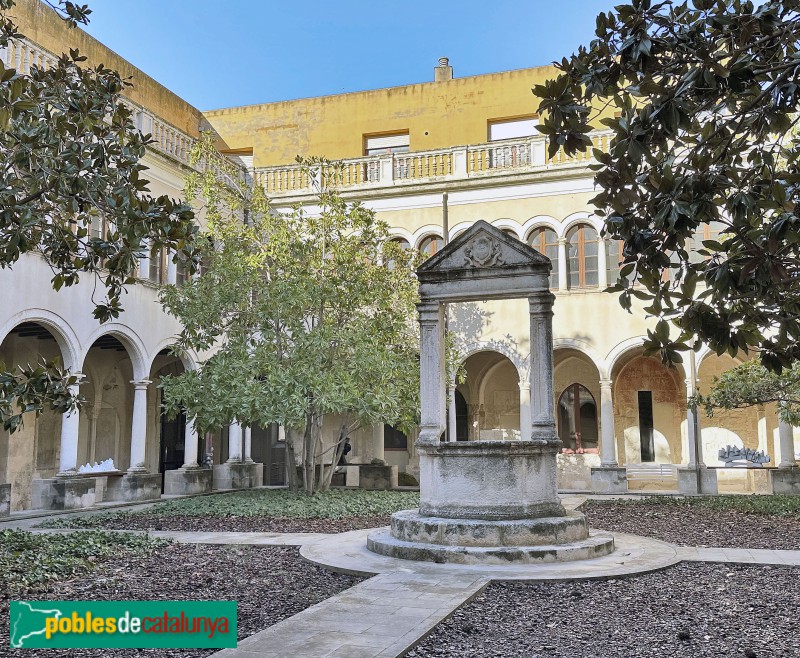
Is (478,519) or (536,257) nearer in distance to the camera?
(478,519)

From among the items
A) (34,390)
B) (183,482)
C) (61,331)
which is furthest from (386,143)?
(34,390)

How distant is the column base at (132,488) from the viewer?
17391 millimetres

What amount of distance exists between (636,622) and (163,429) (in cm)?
1962

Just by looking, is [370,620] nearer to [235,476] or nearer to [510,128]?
[235,476]

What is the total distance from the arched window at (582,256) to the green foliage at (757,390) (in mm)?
5960

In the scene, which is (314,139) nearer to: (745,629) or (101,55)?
(101,55)

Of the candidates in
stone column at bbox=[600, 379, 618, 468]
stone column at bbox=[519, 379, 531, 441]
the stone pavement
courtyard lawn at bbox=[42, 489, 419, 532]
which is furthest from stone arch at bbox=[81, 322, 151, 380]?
stone column at bbox=[600, 379, 618, 468]

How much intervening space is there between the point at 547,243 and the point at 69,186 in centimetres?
1646

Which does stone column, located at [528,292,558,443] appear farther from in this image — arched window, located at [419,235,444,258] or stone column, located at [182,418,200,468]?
arched window, located at [419,235,444,258]

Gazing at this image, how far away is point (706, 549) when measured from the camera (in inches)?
360

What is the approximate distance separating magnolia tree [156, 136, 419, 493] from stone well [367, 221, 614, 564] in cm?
494

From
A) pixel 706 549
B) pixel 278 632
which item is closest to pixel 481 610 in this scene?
pixel 278 632

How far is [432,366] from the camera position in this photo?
952 centimetres

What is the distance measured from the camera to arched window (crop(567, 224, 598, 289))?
814 inches
